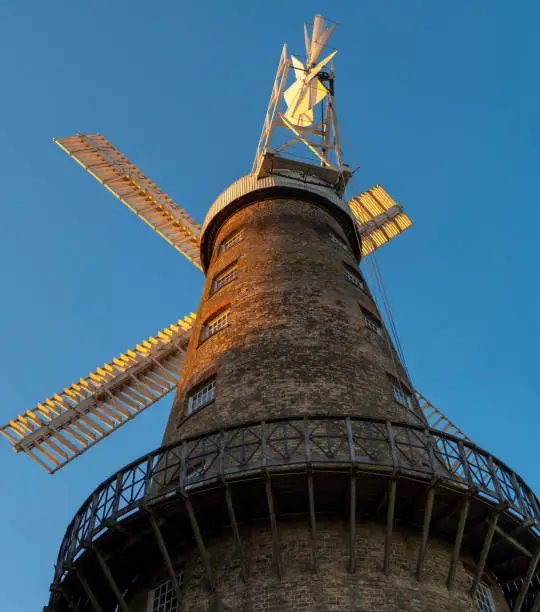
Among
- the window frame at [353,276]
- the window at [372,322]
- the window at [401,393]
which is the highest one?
the window frame at [353,276]

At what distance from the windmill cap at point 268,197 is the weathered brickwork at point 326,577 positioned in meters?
13.8

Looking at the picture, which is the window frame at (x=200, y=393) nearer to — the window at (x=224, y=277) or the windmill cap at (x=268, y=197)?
the window at (x=224, y=277)

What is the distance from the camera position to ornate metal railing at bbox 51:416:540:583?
45.3 feet

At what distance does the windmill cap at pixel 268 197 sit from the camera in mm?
26297

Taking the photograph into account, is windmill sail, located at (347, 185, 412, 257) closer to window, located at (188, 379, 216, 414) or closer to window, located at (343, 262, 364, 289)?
window, located at (343, 262, 364, 289)

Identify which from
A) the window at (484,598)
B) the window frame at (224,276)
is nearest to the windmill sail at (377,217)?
the window frame at (224,276)

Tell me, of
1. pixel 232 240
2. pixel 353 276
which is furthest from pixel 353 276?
pixel 232 240

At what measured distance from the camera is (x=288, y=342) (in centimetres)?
1864

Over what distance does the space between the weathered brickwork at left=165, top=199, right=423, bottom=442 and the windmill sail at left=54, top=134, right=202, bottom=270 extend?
1054 cm

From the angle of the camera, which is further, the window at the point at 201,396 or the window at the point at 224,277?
the window at the point at 224,277

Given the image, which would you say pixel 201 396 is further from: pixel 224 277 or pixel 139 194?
pixel 139 194

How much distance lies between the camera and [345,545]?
46.3ft

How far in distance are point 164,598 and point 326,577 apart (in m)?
3.37

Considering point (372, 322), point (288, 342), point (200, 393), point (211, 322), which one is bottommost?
point (200, 393)
